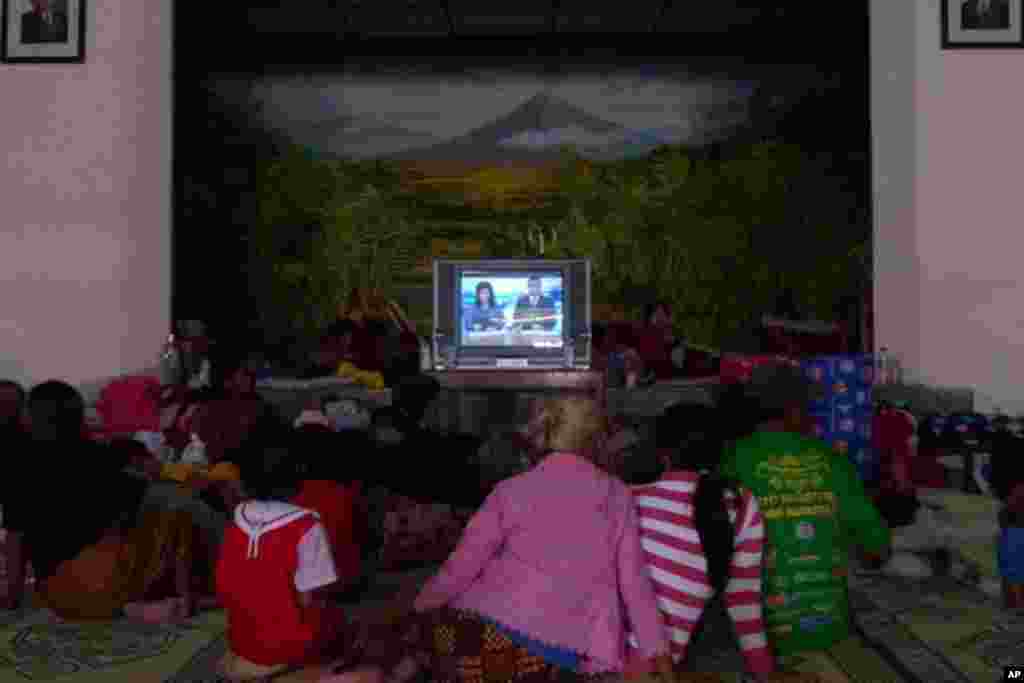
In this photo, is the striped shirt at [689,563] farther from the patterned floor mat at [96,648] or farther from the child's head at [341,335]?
the child's head at [341,335]

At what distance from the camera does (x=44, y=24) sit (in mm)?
7645

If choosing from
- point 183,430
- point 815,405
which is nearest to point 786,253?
point 815,405

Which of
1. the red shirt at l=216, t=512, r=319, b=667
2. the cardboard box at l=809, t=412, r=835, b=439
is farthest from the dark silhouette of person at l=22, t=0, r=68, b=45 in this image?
the red shirt at l=216, t=512, r=319, b=667

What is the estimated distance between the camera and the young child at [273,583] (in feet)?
10.8

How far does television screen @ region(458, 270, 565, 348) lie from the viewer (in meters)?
7.09

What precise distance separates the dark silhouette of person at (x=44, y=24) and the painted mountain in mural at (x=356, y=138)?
3.13 meters

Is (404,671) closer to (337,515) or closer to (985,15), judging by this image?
(337,515)

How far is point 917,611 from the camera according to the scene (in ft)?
13.3

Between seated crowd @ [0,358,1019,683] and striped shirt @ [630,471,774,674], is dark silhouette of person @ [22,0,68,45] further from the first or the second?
striped shirt @ [630,471,774,674]

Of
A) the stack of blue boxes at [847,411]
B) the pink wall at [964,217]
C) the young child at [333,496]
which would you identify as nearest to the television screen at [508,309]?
the stack of blue boxes at [847,411]

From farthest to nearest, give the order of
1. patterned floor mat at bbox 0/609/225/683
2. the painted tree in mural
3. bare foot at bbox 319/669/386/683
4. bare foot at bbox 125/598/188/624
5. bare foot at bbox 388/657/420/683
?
the painted tree in mural
bare foot at bbox 125/598/188/624
patterned floor mat at bbox 0/609/225/683
bare foot at bbox 388/657/420/683
bare foot at bbox 319/669/386/683

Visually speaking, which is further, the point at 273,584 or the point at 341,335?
the point at 341,335

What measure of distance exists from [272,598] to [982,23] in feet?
20.2

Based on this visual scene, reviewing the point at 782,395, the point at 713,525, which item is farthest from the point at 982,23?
the point at 713,525
